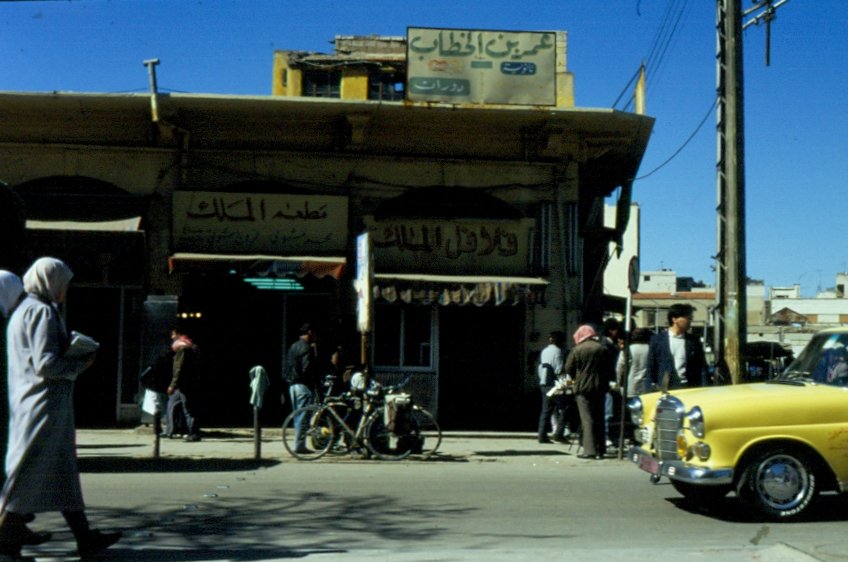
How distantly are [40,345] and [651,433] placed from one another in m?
5.27

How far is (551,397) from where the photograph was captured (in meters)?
15.9

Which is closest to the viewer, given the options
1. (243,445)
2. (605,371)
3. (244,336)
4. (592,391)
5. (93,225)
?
(592,391)

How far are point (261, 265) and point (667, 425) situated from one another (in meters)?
9.62

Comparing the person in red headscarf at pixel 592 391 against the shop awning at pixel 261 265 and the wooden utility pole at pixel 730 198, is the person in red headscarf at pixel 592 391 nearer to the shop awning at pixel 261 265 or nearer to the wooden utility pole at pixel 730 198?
the wooden utility pole at pixel 730 198

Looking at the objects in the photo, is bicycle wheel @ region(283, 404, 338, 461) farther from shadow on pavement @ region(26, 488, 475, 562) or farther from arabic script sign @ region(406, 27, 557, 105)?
arabic script sign @ region(406, 27, 557, 105)

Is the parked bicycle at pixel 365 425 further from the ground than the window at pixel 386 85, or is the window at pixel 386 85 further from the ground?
the window at pixel 386 85

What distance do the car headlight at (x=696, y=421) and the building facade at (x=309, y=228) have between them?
359 inches

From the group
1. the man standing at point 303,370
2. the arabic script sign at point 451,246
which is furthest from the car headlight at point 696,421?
the arabic script sign at point 451,246

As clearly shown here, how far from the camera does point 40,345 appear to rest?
6.37 m

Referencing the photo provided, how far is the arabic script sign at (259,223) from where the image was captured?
58.1ft

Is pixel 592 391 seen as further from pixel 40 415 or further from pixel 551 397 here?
pixel 40 415

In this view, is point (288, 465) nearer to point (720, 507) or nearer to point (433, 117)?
point (720, 507)

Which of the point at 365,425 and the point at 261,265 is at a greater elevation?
the point at 261,265

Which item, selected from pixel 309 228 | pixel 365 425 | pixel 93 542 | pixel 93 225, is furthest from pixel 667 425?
pixel 93 225
